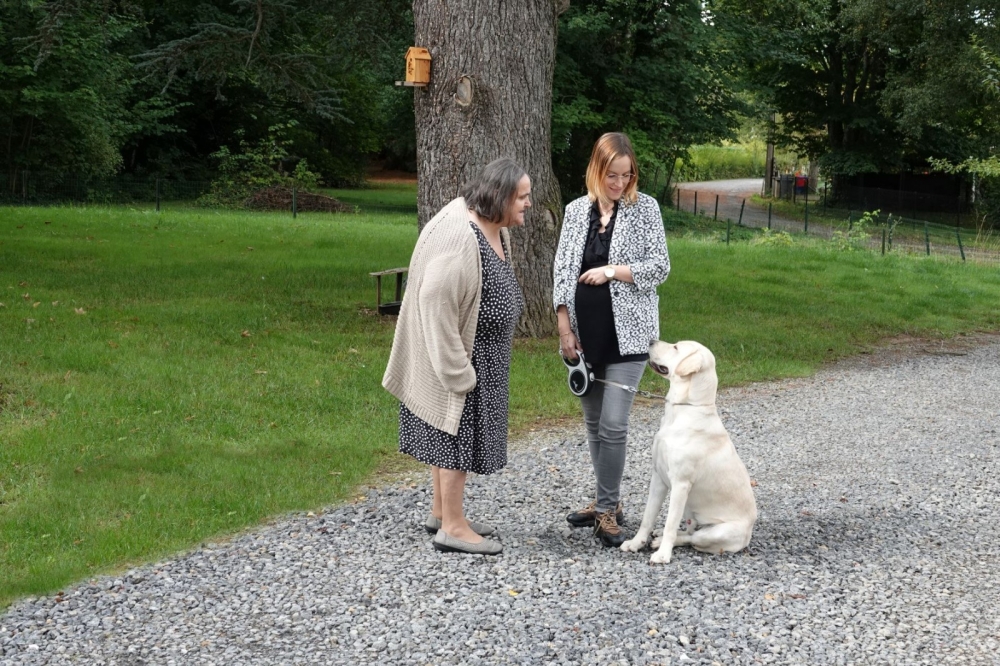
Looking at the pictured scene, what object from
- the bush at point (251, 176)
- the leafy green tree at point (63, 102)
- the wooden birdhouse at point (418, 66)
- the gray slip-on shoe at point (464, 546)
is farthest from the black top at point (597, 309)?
the bush at point (251, 176)

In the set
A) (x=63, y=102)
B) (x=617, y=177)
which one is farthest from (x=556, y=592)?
(x=63, y=102)

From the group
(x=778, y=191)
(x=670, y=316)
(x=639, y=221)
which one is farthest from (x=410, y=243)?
(x=778, y=191)

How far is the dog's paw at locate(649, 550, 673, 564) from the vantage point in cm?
506

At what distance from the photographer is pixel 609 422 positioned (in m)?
5.25

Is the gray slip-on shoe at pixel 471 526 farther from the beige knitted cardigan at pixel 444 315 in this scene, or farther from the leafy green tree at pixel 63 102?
the leafy green tree at pixel 63 102

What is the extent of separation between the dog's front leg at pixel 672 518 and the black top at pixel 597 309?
672mm

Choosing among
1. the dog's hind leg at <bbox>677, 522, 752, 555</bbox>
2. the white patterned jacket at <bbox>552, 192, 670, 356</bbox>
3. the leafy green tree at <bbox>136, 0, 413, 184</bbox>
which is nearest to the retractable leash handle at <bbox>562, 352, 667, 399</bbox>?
the white patterned jacket at <bbox>552, 192, 670, 356</bbox>

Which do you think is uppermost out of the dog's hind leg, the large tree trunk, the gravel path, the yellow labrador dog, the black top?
the large tree trunk

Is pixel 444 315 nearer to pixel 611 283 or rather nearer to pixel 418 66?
pixel 611 283

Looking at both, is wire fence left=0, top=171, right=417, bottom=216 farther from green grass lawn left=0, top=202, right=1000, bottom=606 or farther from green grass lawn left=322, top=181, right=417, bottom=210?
green grass lawn left=0, top=202, right=1000, bottom=606

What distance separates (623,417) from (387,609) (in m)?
1.53

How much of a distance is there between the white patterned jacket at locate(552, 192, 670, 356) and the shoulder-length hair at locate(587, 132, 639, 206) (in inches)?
2.6

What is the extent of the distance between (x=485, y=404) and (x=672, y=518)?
1.06 m

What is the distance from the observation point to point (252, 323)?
11.2 meters
